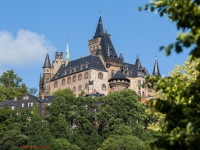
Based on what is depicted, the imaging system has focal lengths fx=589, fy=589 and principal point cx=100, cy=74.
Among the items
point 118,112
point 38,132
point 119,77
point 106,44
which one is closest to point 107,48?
point 106,44

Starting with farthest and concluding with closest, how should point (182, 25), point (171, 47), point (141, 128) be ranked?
point (141, 128), point (182, 25), point (171, 47)

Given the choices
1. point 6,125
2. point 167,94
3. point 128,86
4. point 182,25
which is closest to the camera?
point 182,25

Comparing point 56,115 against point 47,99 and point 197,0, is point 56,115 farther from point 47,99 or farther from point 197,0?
point 197,0

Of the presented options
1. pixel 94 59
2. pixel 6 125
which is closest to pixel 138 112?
pixel 6 125

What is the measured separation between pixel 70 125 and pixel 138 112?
1275 centimetres

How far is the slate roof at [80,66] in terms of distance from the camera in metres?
144

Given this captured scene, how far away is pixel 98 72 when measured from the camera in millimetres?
142250

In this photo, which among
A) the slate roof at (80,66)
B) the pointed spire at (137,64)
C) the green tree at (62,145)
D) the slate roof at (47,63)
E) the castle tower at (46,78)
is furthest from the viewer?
the slate roof at (47,63)

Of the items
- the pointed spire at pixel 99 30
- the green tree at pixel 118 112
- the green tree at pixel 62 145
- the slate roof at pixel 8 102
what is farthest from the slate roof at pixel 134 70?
the green tree at pixel 62 145

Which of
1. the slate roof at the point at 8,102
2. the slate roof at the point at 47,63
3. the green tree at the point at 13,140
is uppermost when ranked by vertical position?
the slate roof at the point at 47,63

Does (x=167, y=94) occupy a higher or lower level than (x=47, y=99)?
lower

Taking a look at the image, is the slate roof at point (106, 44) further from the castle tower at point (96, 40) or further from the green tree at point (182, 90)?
the green tree at point (182, 90)

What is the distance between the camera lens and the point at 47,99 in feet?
408

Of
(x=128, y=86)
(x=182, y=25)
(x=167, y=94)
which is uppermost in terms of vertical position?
(x=128, y=86)
